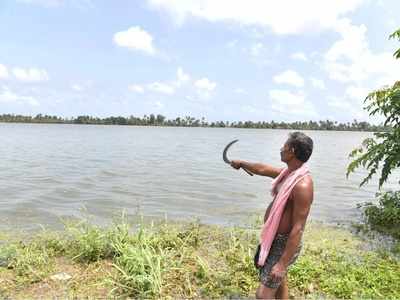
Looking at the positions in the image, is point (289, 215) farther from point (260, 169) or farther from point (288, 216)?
point (260, 169)

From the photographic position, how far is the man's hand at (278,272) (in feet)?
11.2

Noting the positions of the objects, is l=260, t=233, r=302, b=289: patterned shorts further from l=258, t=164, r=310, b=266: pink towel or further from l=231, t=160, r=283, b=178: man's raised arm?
l=231, t=160, r=283, b=178: man's raised arm

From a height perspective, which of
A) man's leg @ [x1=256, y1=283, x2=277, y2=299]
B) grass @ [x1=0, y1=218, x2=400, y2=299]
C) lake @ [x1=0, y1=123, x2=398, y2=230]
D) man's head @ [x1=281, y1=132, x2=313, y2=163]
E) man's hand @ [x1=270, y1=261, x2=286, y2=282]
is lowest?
lake @ [x1=0, y1=123, x2=398, y2=230]

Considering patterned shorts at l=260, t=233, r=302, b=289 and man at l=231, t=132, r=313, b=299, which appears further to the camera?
patterned shorts at l=260, t=233, r=302, b=289

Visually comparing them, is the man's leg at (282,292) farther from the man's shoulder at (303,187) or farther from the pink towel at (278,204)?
the man's shoulder at (303,187)

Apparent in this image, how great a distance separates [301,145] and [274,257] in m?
0.97

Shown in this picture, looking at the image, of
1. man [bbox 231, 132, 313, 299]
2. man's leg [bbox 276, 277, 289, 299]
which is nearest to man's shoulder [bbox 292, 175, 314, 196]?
man [bbox 231, 132, 313, 299]

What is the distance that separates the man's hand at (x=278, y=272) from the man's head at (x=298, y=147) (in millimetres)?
861

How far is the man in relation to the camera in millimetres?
3316

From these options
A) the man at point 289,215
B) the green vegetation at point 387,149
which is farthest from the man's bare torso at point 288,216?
the green vegetation at point 387,149

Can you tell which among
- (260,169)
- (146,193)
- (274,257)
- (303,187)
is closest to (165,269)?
(274,257)

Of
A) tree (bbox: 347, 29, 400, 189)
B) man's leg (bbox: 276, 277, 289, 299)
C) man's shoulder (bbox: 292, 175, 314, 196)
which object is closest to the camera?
man's shoulder (bbox: 292, 175, 314, 196)

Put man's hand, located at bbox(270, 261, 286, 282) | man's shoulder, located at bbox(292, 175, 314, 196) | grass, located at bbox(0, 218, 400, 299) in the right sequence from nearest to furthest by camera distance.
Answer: man's shoulder, located at bbox(292, 175, 314, 196) < man's hand, located at bbox(270, 261, 286, 282) < grass, located at bbox(0, 218, 400, 299)

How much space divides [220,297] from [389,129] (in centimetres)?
568
